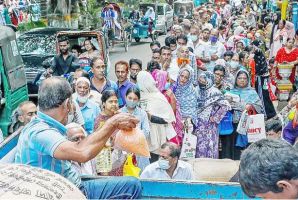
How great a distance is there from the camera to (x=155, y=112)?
675cm

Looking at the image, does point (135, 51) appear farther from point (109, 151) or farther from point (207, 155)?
point (109, 151)

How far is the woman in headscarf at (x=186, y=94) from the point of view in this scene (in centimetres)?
743

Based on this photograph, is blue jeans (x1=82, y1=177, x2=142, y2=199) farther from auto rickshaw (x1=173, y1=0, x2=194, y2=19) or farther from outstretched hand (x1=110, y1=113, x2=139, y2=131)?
auto rickshaw (x1=173, y1=0, x2=194, y2=19)

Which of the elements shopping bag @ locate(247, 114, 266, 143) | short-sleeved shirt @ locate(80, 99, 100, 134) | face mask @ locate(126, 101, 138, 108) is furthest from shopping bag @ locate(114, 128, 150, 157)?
shopping bag @ locate(247, 114, 266, 143)

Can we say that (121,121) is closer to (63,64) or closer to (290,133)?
(290,133)

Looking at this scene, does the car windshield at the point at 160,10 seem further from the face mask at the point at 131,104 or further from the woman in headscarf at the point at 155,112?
the face mask at the point at 131,104

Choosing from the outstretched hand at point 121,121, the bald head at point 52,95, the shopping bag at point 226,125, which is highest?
the bald head at point 52,95

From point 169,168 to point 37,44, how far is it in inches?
346

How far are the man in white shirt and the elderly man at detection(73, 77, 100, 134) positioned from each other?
4.30 ft

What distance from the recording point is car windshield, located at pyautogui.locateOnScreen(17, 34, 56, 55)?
13211 millimetres

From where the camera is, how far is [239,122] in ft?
23.7

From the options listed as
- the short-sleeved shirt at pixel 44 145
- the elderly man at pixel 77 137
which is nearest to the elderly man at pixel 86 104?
the elderly man at pixel 77 137

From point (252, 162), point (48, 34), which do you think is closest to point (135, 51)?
point (48, 34)

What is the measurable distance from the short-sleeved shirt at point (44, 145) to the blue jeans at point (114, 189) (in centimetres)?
11
